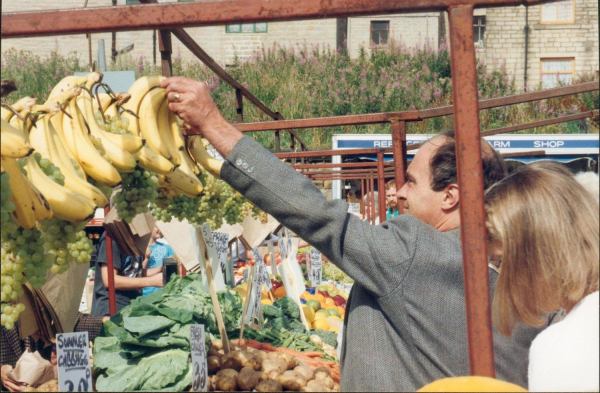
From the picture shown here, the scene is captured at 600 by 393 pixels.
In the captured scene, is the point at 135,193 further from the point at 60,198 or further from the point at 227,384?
the point at 227,384

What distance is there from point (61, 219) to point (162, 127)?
0.53 metres

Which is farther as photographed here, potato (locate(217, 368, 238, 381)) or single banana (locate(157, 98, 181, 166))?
potato (locate(217, 368, 238, 381))

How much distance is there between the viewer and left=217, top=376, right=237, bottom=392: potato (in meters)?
2.82

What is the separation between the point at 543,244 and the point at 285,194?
585mm

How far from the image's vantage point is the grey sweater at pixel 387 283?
1.54 meters

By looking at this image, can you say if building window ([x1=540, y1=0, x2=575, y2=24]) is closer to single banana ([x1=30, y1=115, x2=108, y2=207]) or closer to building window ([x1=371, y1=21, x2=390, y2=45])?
building window ([x1=371, y1=21, x2=390, y2=45])

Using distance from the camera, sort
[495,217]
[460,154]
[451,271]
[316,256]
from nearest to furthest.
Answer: [460,154]
[495,217]
[451,271]
[316,256]

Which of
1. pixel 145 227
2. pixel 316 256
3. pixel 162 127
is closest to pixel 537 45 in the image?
pixel 316 256

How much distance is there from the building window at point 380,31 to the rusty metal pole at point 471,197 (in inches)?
859

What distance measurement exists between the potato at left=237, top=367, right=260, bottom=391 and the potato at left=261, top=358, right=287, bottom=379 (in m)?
0.13

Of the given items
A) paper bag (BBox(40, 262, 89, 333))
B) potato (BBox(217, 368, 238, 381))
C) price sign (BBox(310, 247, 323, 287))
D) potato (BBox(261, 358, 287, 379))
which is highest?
paper bag (BBox(40, 262, 89, 333))

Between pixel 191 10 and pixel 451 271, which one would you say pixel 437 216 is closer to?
pixel 451 271

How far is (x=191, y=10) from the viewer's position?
130 centimetres

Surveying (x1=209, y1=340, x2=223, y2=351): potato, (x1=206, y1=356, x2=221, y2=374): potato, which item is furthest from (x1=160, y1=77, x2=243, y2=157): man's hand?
(x1=209, y1=340, x2=223, y2=351): potato
